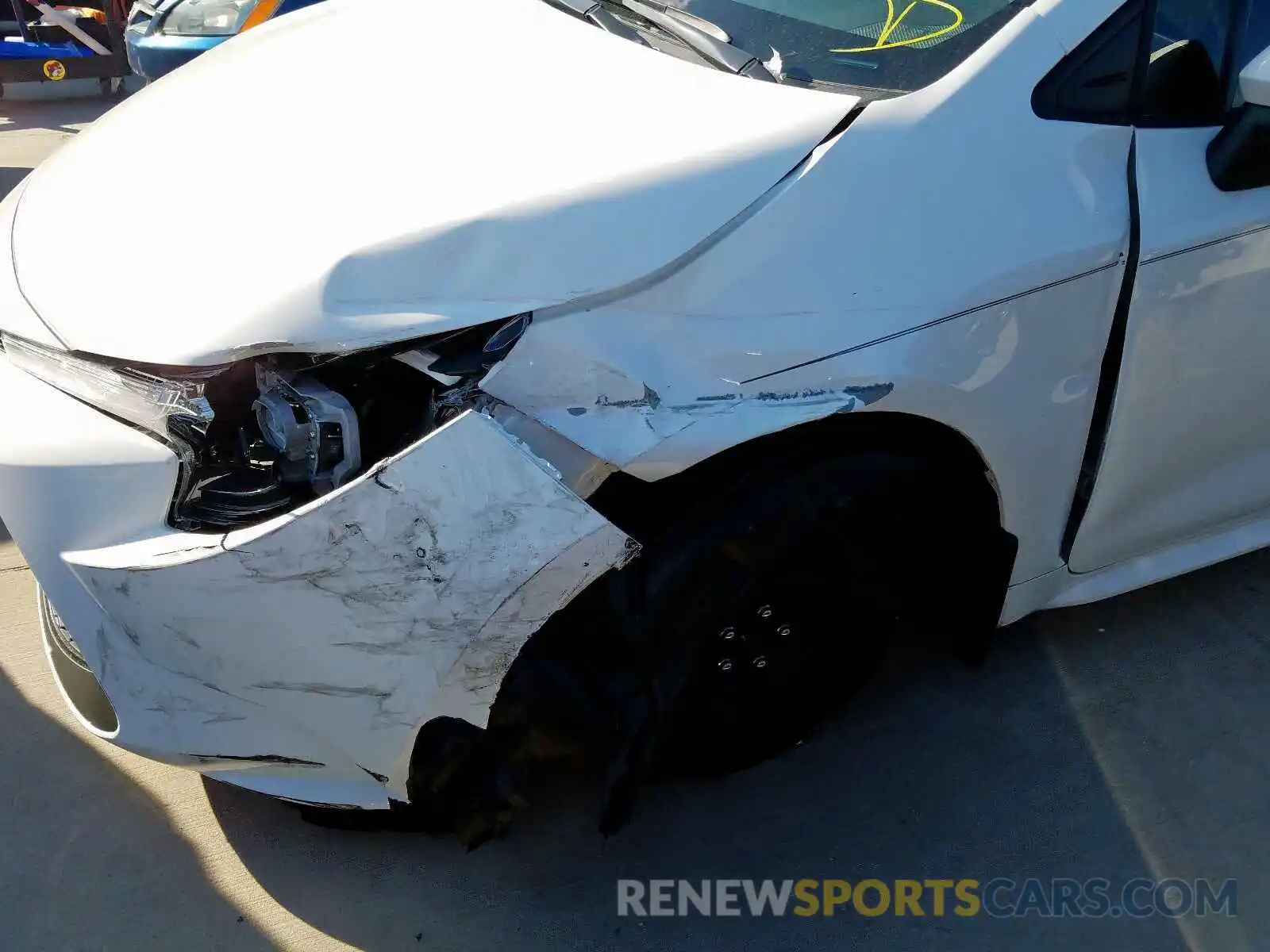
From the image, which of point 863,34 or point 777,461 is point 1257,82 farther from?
point 777,461

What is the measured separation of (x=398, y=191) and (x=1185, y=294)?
134cm

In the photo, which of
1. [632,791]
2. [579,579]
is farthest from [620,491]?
[632,791]

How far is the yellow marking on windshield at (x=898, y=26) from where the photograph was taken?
205 centimetres

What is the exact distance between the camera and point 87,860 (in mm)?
2162

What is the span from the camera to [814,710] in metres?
2.28

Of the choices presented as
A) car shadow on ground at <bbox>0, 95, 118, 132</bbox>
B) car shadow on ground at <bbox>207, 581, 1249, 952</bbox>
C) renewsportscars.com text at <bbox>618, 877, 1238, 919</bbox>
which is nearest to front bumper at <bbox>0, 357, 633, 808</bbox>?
car shadow on ground at <bbox>207, 581, 1249, 952</bbox>

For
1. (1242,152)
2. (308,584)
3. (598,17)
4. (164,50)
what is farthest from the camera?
(164,50)

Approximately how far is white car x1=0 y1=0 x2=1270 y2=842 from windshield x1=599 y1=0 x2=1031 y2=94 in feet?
0.03

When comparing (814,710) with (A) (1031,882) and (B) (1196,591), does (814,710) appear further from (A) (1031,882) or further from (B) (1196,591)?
(B) (1196,591)

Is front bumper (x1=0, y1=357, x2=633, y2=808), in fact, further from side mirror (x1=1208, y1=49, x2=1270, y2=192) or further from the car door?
side mirror (x1=1208, y1=49, x2=1270, y2=192)

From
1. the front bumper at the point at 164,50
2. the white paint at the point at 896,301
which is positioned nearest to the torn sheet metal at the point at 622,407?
the white paint at the point at 896,301

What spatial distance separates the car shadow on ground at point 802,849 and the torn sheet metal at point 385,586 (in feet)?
1.53

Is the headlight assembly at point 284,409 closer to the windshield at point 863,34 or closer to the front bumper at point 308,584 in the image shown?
the front bumper at point 308,584

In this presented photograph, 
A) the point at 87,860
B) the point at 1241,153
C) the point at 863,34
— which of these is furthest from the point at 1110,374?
the point at 87,860
